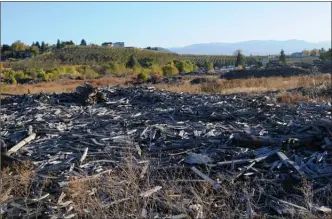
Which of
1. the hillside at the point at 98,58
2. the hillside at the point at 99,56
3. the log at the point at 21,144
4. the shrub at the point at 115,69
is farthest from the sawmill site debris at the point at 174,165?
the hillside at the point at 99,56

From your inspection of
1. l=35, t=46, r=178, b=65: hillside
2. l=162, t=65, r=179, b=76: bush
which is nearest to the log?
l=162, t=65, r=179, b=76: bush

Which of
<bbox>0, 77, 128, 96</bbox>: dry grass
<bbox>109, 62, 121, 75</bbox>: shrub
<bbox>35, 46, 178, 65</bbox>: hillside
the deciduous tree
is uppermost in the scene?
the deciduous tree

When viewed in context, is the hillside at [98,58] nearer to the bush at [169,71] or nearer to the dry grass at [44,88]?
the bush at [169,71]

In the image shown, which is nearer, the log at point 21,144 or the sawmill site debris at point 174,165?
the sawmill site debris at point 174,165

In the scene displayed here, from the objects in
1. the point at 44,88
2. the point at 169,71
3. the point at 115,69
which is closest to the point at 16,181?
the point at 44,88

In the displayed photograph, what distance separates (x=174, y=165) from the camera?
575 centimetres

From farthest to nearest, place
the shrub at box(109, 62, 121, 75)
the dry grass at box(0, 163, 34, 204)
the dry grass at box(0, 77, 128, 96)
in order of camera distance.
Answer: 1. the shrub at box(109, 62, 121, 75)
2. the dry grass at box(0, 77, 128, 96)
3. the dry grass at box(0, 163, 34, 204)

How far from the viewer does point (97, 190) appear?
16.6ft

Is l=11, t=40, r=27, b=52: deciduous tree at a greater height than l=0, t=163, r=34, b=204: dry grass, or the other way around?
l=11, t=40, r=27, b=52: deciduous tree

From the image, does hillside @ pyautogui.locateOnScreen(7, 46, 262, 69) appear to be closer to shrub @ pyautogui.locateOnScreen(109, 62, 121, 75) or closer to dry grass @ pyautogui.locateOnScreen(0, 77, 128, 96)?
shrub @ pyautogui.locateOnScreen(109, 62, 121, 75)

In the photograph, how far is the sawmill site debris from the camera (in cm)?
463

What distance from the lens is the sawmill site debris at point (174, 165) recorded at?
4.63 meters

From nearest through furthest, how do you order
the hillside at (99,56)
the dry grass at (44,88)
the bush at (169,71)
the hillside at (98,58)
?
the dry grass at (44,88), the bush at (169,71), the hillside at (98,58), the hillside at (99,56)

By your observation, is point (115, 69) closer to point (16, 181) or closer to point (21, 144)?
point (21, 144)
